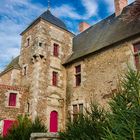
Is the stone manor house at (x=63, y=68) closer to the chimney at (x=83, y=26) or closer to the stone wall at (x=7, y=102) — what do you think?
the stone wall at (x=7, y=102)

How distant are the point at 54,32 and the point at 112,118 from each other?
42.2 ft

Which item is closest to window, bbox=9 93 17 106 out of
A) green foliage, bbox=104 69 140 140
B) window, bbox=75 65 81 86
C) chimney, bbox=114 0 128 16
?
window, bbox=75 65 81 86

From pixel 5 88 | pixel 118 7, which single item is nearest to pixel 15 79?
pixel 5 88

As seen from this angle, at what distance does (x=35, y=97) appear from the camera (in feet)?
41.6

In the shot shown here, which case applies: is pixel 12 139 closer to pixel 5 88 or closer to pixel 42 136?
pixel 42 136

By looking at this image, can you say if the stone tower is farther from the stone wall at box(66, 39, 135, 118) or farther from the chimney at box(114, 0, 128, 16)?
Result: the chimney at box(114, 0, 128, 16)

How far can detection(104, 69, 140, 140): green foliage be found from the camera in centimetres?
235

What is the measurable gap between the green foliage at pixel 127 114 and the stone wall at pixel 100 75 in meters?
7.70

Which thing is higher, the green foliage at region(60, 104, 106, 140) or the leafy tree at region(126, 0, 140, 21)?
the leafy tree at region(126, 0, 140, 21)

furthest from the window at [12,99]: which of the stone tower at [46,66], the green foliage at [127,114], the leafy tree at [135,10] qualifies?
the green foliage at [127,114]

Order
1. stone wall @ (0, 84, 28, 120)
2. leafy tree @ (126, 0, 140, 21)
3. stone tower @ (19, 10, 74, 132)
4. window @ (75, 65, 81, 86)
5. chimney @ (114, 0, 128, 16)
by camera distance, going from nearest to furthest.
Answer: leafy tree @ (126, 0, 140, 21), stone wall @ (0, 84, 28, 120), stone tower @ (19, 10, 74, 132), window @ (75, 65, 81, 86), chimney @ (114, 0, 128, 16)

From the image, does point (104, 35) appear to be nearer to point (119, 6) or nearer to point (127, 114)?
point (119, 6)

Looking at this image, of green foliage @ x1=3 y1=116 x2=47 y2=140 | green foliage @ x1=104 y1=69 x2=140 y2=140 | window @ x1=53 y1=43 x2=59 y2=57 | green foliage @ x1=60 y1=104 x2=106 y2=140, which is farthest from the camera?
window @ x1=53 y1=43 x2=59 y2=57

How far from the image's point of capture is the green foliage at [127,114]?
92.4 inches
